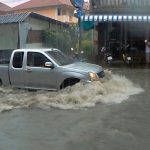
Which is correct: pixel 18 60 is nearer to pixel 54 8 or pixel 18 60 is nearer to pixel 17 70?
pixel 17 70

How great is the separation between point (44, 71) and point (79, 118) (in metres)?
3.22

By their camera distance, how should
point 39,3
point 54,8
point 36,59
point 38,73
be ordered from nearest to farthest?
point 38,73 < point 36,59 < point 54,8 < point 39,3

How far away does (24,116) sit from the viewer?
35.4ft

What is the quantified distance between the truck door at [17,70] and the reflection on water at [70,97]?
0.34 m

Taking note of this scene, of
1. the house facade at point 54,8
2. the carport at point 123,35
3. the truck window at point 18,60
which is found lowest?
the truck window at point 18,60

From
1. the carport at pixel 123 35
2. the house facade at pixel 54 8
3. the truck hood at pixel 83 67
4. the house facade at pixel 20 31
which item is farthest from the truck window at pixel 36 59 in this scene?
the house facade at pixel 54 8

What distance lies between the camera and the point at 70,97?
39.7ft

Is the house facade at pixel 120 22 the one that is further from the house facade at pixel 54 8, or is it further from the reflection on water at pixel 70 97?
the house facade at pixel 54 8

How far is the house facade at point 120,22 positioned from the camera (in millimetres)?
21656

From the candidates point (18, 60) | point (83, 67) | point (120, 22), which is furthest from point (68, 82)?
point (120, 22)

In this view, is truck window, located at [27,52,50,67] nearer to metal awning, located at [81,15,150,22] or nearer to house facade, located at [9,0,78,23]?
metal awning, located at [81,15,150,22]

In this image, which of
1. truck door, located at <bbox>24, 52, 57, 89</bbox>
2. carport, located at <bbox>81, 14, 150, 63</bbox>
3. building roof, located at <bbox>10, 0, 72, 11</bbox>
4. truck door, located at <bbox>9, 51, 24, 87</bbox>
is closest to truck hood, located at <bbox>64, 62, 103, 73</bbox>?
truck door, located at <bbox>24, 52, 57, 89</bbox>

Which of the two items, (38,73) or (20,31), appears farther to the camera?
(20,31)

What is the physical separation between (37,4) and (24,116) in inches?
2090
